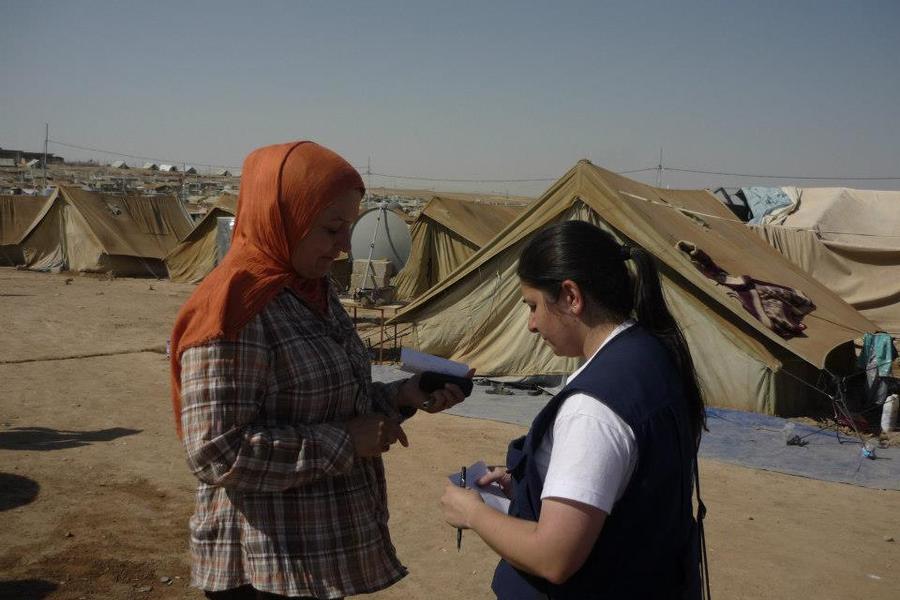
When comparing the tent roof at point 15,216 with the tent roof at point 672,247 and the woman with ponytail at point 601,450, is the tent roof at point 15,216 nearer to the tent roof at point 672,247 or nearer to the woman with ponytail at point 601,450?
the tent roof at point 672,247

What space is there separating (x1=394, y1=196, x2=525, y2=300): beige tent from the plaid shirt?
1634 cm

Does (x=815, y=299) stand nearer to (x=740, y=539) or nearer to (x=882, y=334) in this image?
(x=882, y=334)

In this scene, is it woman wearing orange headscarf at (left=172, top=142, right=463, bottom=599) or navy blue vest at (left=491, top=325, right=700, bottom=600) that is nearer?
navy blue vest at (left=491, top=325, right=700, bottom=600)

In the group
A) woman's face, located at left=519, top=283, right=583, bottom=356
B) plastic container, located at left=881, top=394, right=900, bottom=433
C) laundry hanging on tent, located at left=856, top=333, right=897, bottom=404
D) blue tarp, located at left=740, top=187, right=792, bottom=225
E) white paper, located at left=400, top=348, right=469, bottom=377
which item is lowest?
plastic container, located at left=881, top=394, right=900, bottom=433

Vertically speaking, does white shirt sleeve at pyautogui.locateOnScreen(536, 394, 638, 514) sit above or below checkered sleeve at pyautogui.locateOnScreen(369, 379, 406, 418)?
above

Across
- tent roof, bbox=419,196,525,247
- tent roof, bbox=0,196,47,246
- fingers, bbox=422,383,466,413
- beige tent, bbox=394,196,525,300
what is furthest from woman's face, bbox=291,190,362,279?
tent roof, bbox=0,196,47,246

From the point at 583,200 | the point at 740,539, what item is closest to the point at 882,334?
the point at 583,200

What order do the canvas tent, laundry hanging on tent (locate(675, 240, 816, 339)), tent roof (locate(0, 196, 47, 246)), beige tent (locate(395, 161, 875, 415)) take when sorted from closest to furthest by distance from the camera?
beige tent (locate(395, 161, 875, 415)) → laundry hanging on tent (locate(675, 240, 816, 339)) → the canvas tent → tent roof (locate(0, 196, 47, 246))

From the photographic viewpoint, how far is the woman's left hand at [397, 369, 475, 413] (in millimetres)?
2393

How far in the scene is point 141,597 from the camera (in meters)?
3.89

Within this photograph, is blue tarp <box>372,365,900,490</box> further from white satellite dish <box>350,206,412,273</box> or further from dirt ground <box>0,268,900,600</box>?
white satellite dish <box>350,206,412,273</box>

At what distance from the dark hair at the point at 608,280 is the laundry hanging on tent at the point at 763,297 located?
7.47 m

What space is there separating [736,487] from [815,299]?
17.3ft

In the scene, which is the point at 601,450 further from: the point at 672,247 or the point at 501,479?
the point at 672,247
